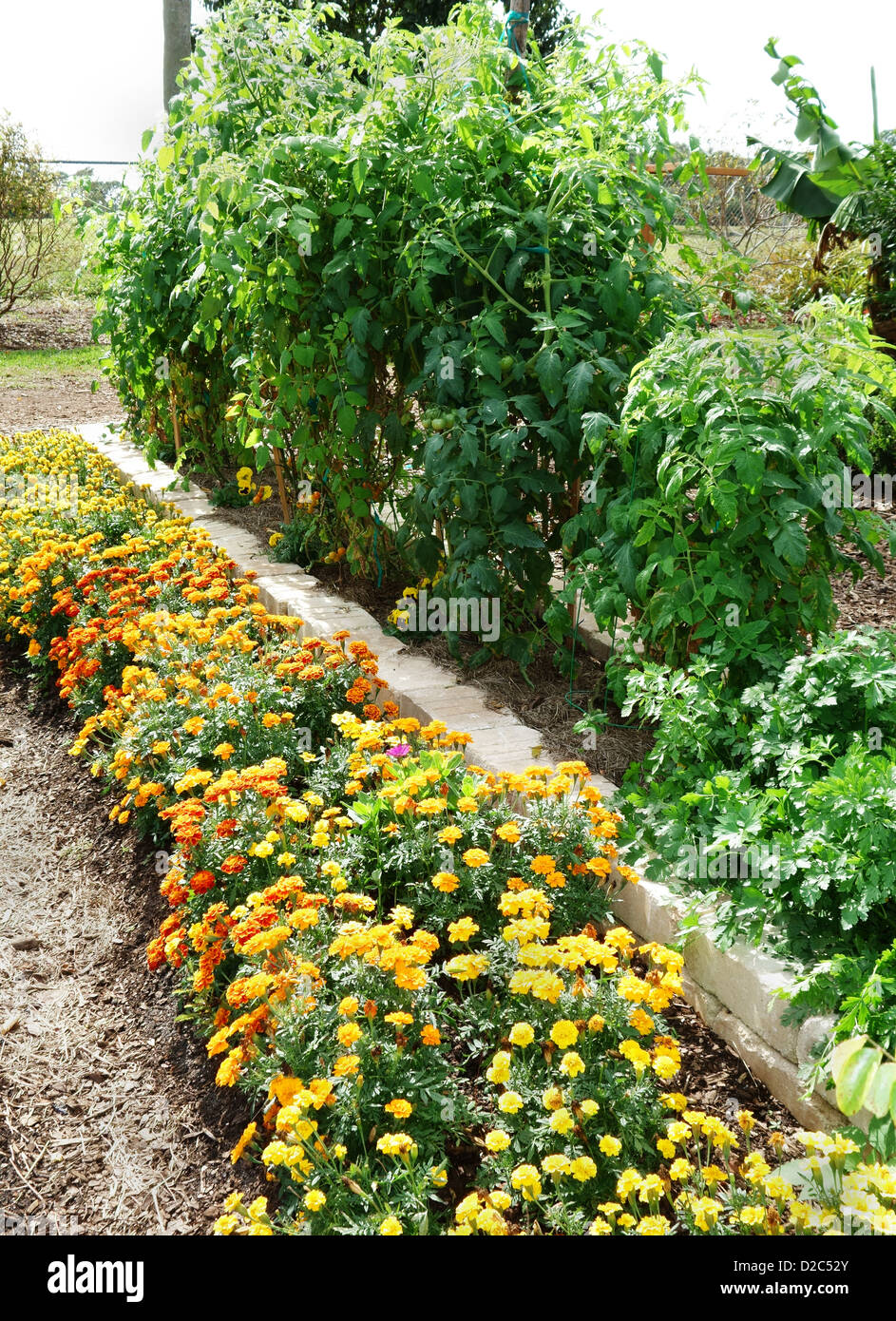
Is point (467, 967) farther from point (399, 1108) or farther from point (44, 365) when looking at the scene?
point (44, 365)

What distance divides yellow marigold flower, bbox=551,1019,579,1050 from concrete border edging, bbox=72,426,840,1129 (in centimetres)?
51

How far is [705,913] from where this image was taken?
8.61 ft

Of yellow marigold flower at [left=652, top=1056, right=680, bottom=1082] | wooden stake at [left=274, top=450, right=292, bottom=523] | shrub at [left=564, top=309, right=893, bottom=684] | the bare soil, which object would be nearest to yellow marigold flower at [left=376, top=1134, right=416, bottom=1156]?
yellow marigold flower at [left=652, top=1056, right=680, bottom=1082]

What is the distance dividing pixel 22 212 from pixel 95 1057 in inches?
636

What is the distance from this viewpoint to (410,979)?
2.19 meters

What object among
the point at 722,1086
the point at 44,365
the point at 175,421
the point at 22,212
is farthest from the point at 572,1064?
the point at 22,212

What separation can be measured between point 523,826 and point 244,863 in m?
0.78

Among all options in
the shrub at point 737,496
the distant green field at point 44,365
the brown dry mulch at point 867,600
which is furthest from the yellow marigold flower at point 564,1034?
the distant green field at point 44,365

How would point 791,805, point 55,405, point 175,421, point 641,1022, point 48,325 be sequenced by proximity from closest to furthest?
point 641,1022 < point 791,805 < point 175,421 < point 55,405 < point 48,325

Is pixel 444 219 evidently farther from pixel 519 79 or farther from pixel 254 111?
pixel 254 111

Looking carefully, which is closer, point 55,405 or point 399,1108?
point 399,1108

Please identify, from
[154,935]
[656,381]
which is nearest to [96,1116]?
[154,935]

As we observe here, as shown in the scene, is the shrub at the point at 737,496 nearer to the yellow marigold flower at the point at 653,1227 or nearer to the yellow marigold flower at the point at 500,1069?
the yellow marigold flower at the point at 500,1069

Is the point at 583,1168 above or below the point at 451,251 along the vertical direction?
below
